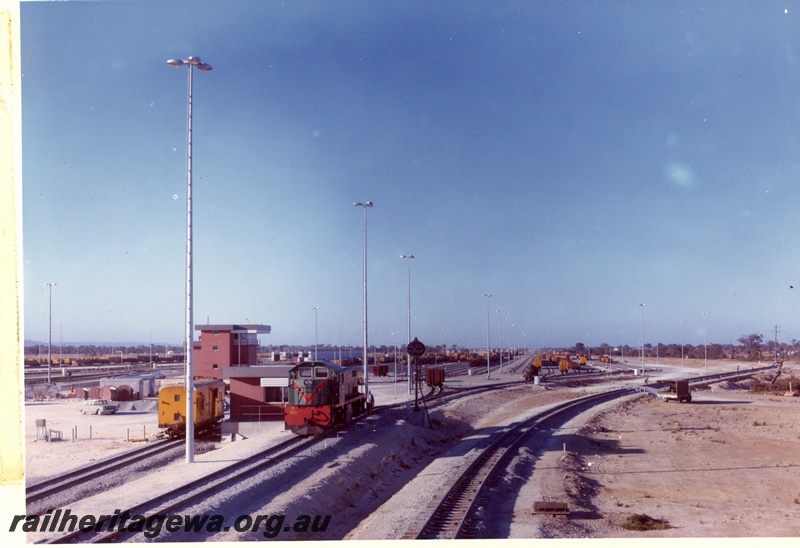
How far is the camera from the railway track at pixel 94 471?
67.8 ft

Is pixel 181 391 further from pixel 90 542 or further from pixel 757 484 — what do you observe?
pixel 757 484

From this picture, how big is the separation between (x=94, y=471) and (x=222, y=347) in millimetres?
34061

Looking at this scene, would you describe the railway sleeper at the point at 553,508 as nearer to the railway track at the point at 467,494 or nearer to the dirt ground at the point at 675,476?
the dirt ground at the point at 675,476

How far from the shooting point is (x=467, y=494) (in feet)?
64.7

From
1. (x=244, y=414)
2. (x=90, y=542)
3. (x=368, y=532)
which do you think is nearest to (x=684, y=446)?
(x=368, y=532)

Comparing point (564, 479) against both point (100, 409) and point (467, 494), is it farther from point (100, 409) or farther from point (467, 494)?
point (100, 409)

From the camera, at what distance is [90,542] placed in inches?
535

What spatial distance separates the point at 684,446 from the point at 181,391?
2712 centimetres

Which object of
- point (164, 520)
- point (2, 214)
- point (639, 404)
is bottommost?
point (639, 404)

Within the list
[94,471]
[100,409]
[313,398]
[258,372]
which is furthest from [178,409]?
[100,409]

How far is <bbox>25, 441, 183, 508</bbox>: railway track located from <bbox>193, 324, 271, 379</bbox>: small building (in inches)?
1029

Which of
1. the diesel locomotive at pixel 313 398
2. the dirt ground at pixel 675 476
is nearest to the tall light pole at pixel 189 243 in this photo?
the diesel locomotive at pixel 313 398

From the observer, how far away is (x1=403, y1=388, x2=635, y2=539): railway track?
618 inches

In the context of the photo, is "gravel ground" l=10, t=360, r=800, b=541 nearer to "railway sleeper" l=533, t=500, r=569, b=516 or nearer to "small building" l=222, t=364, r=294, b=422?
"railway sleeper" l=533, t=500, r=569, b=516
